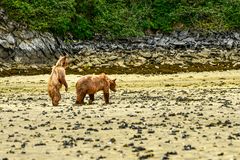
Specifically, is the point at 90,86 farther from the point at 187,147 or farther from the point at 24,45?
the point at 24,45

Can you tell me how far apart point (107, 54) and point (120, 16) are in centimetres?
1258

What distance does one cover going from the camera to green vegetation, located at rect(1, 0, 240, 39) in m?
53.7

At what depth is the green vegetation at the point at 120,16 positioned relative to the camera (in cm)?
5372

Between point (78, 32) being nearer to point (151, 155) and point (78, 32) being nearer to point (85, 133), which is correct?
point (85, 133)

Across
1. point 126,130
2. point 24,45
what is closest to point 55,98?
point 126,130

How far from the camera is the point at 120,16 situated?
62.8 m

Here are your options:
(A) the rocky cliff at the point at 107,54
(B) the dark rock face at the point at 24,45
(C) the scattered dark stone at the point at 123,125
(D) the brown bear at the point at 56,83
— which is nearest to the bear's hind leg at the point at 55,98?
(D) the brown bear at the point at 56,83

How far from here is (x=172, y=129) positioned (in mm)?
15508

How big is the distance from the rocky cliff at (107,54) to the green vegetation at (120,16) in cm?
154

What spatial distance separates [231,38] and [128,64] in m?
17.3

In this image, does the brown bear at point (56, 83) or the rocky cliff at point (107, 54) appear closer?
the brown bear at point (56, 83)

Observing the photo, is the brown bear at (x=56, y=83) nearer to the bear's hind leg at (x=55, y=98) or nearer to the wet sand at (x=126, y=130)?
the bear's hind leg at (x=55, y=98)

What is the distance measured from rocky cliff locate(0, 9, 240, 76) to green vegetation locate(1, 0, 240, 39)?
154cm

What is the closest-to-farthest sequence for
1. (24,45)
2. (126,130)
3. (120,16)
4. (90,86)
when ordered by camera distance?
(126,130) < (90,86) < (24,45) < (120,16)
